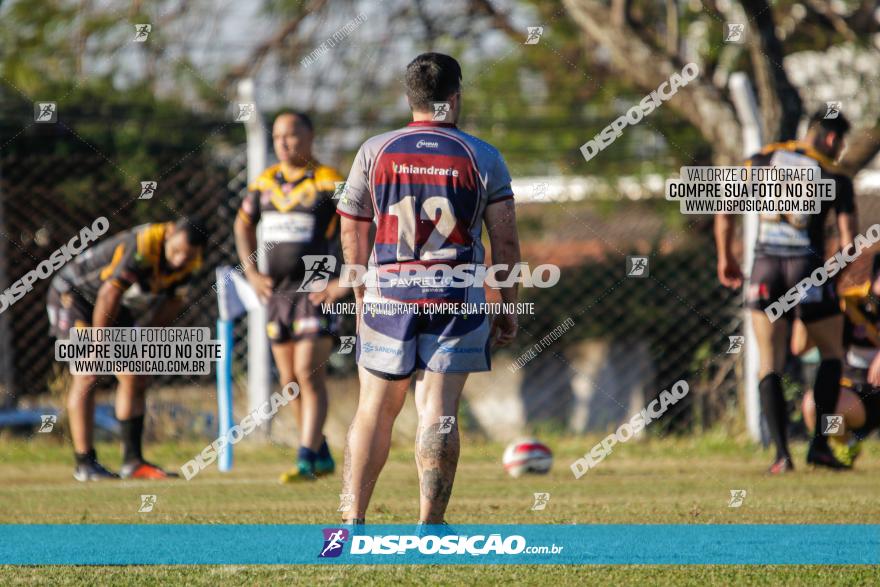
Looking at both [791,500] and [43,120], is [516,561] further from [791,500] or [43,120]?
[43,120]

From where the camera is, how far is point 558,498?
6.18m

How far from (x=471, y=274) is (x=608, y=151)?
7.15 m

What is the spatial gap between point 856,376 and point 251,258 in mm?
4172

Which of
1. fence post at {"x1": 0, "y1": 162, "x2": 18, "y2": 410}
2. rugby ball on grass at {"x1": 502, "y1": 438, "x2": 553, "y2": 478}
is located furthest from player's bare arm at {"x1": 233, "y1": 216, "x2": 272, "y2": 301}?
fence post at {"x1": 0, "y1": 162, "x2": 18, "y2": 410}

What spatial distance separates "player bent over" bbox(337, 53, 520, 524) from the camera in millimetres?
4457

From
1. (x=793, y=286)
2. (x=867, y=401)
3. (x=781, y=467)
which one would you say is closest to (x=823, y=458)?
(x=781, y=467)

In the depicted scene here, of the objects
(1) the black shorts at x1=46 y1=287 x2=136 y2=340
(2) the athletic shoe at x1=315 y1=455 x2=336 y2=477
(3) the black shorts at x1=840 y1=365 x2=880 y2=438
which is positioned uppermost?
(1) the black shorts at x1=46 y1=287 x2=136 y2=340

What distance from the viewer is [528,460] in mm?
7207

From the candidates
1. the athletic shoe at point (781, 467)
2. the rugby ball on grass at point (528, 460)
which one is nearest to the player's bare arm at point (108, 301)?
the rugby ball on grass at point (528, 460)

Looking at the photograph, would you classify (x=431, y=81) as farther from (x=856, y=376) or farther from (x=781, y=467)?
(x=856, y=376)

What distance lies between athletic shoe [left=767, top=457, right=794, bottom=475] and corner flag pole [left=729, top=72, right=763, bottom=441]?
1.73 m

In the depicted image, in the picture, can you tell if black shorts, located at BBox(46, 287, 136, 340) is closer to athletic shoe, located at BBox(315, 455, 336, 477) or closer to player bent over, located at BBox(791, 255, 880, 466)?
athletic shoe, located at BBox(315, 455, 336, 477)

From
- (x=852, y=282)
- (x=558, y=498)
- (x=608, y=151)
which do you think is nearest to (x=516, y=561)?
(x=558, y=498)

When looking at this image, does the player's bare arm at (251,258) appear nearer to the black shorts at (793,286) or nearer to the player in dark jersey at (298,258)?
the player in dark jersey at (298,258)
